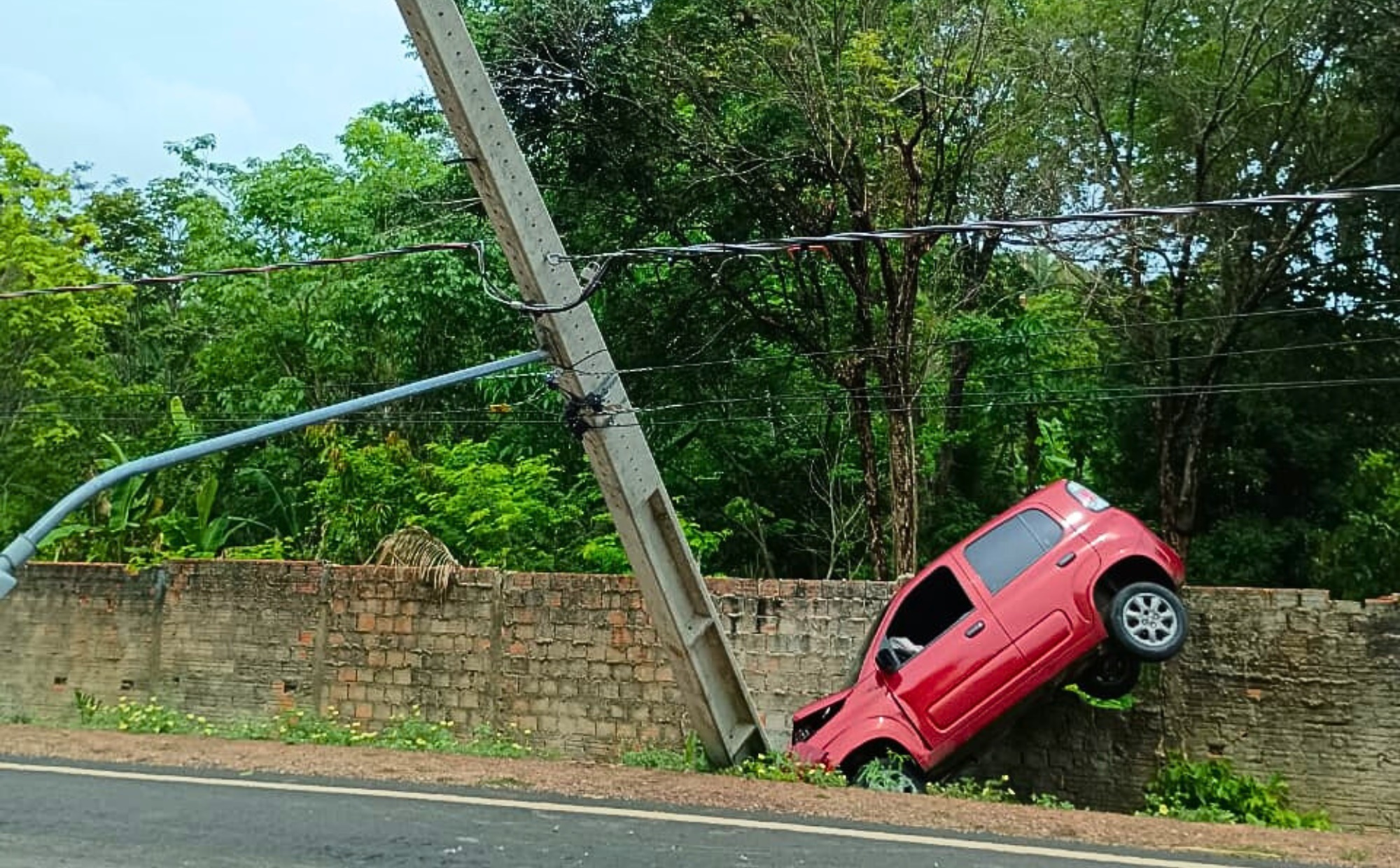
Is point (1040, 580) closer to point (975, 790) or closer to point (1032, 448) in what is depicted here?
point (975, 790)

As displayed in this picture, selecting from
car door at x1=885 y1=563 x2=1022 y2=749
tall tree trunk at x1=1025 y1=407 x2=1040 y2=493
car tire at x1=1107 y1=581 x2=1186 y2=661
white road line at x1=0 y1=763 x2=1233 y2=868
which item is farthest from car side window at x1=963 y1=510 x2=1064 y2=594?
tall tree trunk at x1=1025 y1=407 x2=1040 y2=493

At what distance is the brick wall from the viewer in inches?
414

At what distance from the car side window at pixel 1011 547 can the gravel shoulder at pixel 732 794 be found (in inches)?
78.6

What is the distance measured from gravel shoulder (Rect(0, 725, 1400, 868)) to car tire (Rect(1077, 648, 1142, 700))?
6.37ft

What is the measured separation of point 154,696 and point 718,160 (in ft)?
32.4

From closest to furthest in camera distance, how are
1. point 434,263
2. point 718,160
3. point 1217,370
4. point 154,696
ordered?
point 154,696 < point 718,160 < point 1217,370 < point 434,263

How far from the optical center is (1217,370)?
1822 centimetres

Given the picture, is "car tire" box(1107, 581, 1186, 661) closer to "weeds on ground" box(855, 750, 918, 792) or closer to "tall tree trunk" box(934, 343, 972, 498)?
"weeds on ground" box(855, 750, 918, 792)

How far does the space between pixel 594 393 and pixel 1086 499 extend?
432 centimetres

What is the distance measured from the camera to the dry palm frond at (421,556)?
540 inches

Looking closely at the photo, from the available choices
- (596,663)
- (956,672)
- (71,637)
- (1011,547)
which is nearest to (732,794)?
(956,672)

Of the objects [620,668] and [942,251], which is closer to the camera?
[620,668]

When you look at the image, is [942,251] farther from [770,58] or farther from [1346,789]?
[1346,789]

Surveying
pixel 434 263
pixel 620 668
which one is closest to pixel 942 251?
pixel 434 263
